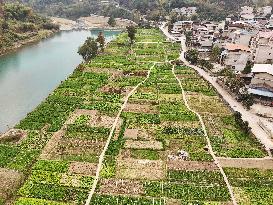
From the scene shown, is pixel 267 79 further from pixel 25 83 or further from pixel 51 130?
pixel 25 83

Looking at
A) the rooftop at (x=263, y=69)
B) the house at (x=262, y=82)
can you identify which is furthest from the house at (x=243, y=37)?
the house at (x=262, y=82)

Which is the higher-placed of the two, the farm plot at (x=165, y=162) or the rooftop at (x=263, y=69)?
the rooftop at (x=263, y=69)

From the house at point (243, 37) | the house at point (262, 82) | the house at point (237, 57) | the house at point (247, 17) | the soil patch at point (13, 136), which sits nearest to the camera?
the soil patch at point (13, 136)

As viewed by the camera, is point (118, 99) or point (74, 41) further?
point (74, 41)

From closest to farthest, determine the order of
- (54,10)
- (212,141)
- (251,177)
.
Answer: (251,177), (212,141), (54,10)

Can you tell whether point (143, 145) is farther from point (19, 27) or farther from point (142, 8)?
point (142, 8)

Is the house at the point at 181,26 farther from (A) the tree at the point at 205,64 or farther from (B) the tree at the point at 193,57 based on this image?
(A) the tree at the point at 205,64

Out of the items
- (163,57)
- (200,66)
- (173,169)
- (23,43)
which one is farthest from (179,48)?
(173,169)
